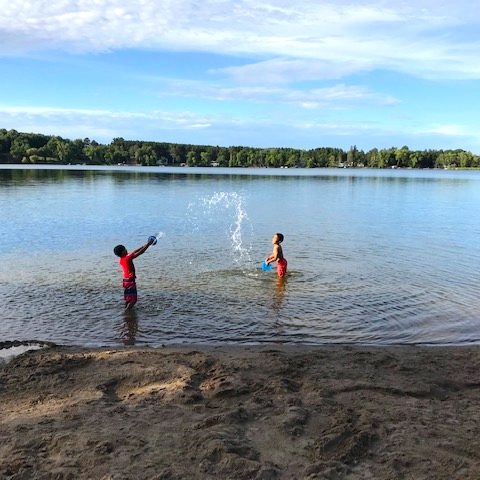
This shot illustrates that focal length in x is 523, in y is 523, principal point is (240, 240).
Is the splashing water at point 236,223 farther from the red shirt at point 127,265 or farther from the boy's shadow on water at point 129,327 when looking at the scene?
the boy's shadow on water at point 129,327

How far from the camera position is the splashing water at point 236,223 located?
65.2 ft

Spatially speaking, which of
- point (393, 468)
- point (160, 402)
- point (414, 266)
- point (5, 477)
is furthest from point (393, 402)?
point (414, 266)

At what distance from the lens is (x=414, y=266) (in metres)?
18.8

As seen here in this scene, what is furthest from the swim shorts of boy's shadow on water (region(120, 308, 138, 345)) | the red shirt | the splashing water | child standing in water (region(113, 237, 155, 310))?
the splashing water

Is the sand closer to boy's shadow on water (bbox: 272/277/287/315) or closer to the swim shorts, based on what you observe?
the swim shorts

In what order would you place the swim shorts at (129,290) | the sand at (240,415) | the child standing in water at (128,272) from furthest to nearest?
the swim shorts at (129,290), the child standing in water at (128,272), the sand at (240,415)

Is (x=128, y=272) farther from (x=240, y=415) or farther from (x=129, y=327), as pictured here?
(x=240, y=415)

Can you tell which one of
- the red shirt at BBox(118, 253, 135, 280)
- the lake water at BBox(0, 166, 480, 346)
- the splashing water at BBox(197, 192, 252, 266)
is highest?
the red shirt at BBox(118, 253, 135, 280)

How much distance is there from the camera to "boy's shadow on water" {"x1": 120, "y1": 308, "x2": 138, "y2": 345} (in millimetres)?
10508

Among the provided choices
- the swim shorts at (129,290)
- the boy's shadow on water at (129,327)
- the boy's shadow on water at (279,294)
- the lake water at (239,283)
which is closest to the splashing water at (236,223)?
the lake water at (239,283)

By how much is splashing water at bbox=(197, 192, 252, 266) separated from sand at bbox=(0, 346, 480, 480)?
10.3 meters

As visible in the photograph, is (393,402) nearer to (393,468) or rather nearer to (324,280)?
(393,468)

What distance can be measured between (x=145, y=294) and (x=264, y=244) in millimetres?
9806

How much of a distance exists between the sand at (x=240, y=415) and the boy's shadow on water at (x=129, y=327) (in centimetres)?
136
